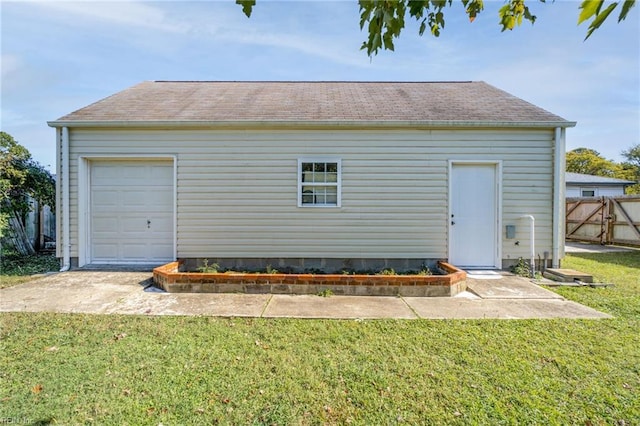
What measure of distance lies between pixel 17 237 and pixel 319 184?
8463mm

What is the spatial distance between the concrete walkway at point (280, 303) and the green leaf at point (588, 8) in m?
3.65

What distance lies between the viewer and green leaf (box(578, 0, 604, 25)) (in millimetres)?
1096

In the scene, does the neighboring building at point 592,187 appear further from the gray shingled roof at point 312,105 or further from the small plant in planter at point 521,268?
the small plant in planter at point 521,268

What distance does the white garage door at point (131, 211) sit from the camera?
6.66 meters

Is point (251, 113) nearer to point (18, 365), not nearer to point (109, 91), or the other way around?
point (109, 91)

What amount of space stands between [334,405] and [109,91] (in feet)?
31.9

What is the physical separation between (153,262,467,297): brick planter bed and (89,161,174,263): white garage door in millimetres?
2044

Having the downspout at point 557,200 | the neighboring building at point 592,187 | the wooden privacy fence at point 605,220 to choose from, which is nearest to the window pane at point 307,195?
the downspout at point 557,200

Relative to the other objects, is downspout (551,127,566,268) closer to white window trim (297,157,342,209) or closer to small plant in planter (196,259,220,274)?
white window trim (297,157,342,209)

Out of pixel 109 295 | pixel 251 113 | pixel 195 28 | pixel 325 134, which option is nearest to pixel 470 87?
pixel 325 134

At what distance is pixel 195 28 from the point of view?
6.12 metres

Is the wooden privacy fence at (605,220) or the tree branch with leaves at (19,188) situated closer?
the tree branch with leaves at (19,188)

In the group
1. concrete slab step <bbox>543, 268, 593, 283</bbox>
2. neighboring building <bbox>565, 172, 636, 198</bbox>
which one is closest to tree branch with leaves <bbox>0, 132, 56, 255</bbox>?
concrete slab step <bbox>543, 268, 593, 283</bbox>

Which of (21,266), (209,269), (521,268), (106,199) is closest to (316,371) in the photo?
(209,269)
